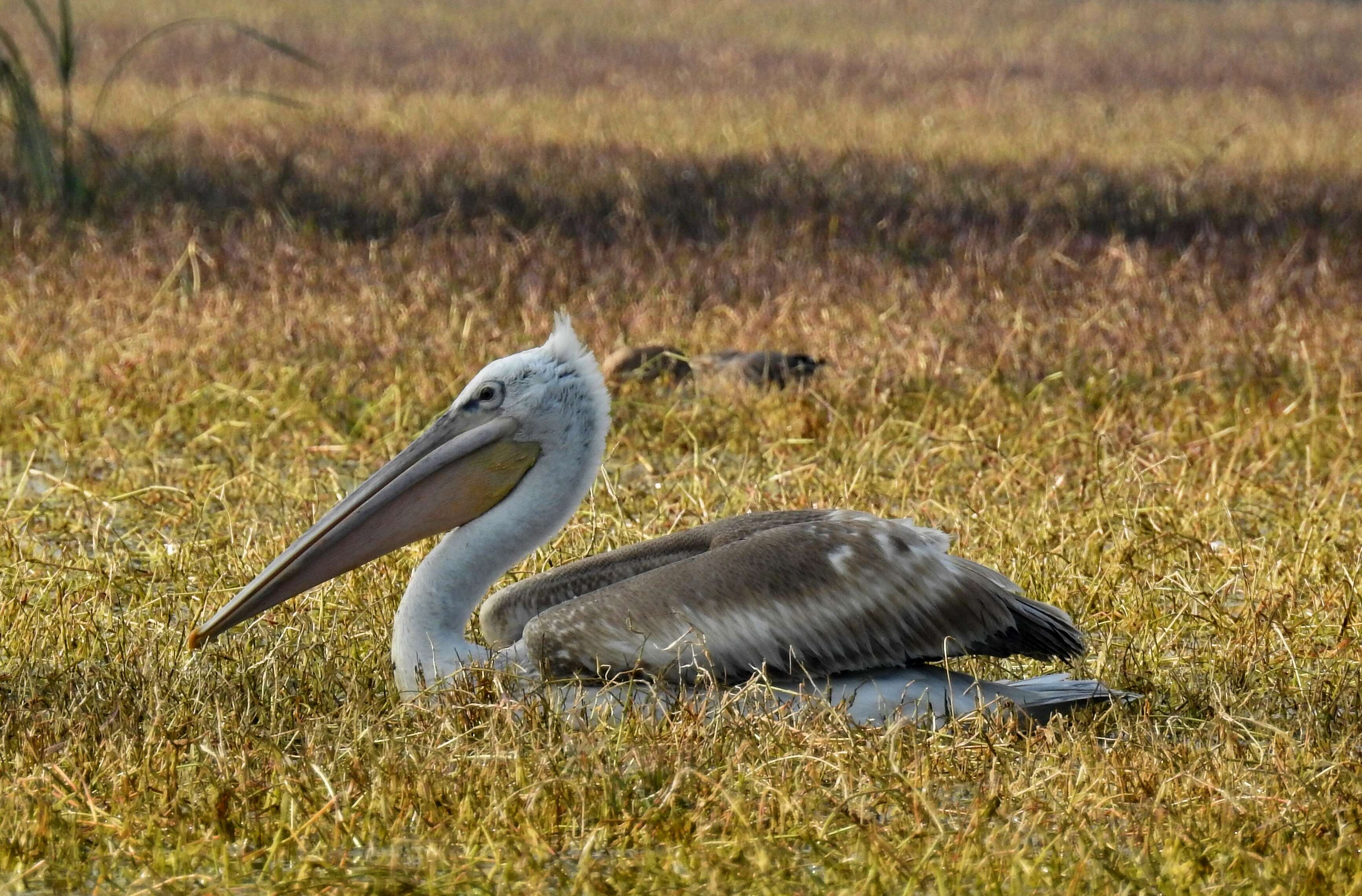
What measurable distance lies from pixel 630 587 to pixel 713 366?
3.36 meters

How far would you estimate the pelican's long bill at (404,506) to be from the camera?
366 cm

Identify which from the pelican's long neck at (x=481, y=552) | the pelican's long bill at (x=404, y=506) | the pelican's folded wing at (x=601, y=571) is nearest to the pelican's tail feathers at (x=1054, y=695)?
the pelican's folded wing at (x=601, y=571)

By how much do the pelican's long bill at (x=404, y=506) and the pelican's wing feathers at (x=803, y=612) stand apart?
0.33 meters

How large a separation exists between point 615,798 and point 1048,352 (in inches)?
176

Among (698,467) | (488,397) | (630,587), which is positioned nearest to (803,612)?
(630,587)

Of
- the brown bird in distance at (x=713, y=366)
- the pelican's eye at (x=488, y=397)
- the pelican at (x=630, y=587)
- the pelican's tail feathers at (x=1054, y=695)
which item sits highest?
the pelican's eye at (x=488, y=397)

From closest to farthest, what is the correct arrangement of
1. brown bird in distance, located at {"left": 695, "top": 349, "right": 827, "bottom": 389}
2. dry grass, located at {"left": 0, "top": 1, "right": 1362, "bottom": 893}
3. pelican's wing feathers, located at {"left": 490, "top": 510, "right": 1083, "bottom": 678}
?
dry grass, located at {"left": 0, "top": 1, "right": 1362, "bottom": 893}
pelican's wing feathers, located at {"left": 490, "top": 510, "right": 1083, "bottom": 678}
brown bird in distance, located at {"left": 695, "top": 349, "right": 827, "bottom": 389}

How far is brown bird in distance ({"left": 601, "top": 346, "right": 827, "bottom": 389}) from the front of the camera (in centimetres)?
669

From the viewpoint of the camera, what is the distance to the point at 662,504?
5238 millimetres

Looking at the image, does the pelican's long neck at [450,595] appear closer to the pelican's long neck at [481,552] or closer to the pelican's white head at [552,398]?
the pelican's long neck at [481,552]

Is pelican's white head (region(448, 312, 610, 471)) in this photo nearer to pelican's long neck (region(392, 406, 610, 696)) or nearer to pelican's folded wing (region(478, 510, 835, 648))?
pelican's long neck (region(392, 406, 610, 696))

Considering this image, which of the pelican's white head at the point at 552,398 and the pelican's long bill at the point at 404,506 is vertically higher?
the pelican's white head at the point at 552,398

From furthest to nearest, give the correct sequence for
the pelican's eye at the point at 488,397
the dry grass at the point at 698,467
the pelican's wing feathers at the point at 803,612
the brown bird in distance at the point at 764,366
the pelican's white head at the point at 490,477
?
1. the brown bird in distance at the point at 764,366
2. the pelican's eye at the point at 488,397
3. the pelican's white head at the point at 490,477
4. the pelican's wing feathers at the point at 803,612
5. the dry grass at the point at 698,467

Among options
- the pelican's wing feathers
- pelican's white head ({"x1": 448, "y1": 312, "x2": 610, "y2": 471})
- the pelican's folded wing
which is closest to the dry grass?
the pelican's wing feathers
